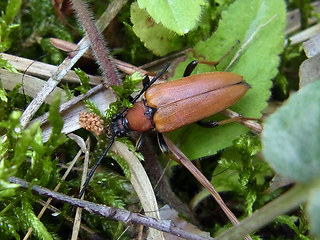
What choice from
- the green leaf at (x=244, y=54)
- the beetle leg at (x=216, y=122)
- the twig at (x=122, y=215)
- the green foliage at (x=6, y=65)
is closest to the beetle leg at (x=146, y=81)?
the green leaf at (x=244, y=54)

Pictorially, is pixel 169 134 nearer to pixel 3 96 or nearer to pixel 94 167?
pixel 94 167

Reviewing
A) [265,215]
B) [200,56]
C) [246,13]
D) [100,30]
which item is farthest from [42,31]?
[265,215]

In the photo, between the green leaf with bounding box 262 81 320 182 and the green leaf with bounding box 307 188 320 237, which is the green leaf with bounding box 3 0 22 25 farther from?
the green leaf with bounding box 307 188 320 237

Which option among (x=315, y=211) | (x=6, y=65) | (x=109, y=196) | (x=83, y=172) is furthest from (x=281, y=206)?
(x=6, y=65)

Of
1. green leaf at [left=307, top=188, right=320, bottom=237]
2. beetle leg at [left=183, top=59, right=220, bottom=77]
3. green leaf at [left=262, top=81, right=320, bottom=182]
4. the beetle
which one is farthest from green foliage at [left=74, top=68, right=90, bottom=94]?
green leaf at [left=307, top=188, right=320, bottom=237]

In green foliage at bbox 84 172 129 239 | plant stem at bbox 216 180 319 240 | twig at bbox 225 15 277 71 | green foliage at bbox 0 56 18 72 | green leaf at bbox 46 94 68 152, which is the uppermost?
green foliage at bbox 0 56 18 72
